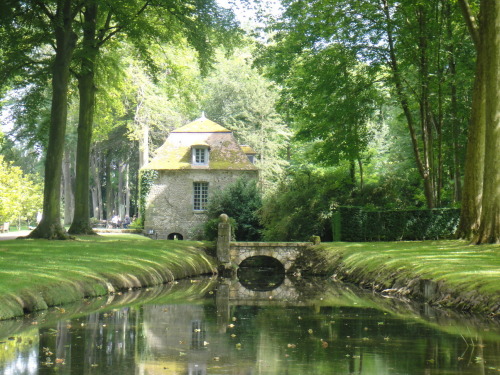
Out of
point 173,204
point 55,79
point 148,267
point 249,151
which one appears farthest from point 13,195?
point 148,267

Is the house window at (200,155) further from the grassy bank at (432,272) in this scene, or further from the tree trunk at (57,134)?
the tree trunk at (57,134)

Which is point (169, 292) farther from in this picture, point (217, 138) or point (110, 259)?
point (217, 138)

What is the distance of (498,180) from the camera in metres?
17.1

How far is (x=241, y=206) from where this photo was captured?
117 feet

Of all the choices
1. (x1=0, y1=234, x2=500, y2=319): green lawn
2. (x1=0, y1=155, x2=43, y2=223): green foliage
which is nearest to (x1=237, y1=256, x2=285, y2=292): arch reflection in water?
(x1=0, y1=234, x2=500, y2=319): green lawn

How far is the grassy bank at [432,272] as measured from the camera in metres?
12.4

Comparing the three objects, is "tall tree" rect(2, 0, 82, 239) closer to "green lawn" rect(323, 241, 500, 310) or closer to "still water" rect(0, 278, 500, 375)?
"still water" rect(0, 278, 500, 375)

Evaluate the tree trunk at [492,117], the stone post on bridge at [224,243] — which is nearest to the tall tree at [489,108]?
the tree trunk at [492,117]

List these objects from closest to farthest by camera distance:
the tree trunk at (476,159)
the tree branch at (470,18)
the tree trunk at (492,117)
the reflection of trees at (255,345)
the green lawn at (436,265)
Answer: the reflection of trees at (255,345), the green lawn at (436,265), the tree trunk at (492,117), the tree branch at (470,18), the tree trunk at (476,159)

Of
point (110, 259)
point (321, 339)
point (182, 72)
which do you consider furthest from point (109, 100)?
point (321, 339)

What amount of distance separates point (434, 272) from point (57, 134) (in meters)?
13.6

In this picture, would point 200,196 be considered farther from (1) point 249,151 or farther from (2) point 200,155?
(1) point 249,151

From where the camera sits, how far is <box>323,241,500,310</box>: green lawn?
12617 millimetres

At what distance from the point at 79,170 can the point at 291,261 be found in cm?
923
